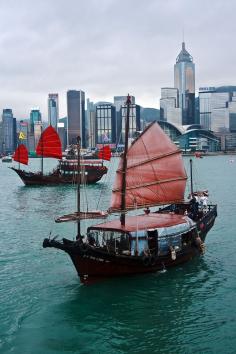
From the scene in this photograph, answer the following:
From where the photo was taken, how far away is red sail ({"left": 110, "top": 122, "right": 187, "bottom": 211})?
26484 mm

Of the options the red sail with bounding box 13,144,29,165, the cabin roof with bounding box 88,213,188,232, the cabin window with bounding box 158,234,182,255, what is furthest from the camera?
the red sail with bounding box 13,144,29,165

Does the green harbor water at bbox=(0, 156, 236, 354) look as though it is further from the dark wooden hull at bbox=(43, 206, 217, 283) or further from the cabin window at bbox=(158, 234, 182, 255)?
the cabin window at bbox=(158, 234, 182, 255)

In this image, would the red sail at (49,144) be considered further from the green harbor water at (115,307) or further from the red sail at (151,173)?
the red sail at (151,173)

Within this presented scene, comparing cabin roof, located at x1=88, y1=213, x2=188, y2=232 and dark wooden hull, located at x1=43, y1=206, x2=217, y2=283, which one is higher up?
cabin roof, located at x1=88, y1=213, x2=188, y2=232

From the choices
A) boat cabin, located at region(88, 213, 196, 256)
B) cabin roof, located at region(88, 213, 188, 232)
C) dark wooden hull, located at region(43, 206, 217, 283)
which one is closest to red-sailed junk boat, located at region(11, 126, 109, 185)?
cabin roof, located at region(88, 213, 188, 232)

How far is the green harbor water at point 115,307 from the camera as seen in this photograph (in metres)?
16.3

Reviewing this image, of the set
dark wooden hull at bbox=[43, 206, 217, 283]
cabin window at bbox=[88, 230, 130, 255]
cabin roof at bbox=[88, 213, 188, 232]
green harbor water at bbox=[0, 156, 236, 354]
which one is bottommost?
green harbor water at bbox=[0, 156, 236, 354]

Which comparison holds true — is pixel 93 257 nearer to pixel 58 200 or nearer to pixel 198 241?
pixel 198 241

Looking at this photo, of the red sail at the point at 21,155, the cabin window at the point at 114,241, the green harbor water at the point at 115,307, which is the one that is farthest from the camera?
the red sail at the point at 21,155

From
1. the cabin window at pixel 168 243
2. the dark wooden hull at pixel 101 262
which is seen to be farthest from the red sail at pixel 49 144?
the dark wooden hull at pixel 101 262

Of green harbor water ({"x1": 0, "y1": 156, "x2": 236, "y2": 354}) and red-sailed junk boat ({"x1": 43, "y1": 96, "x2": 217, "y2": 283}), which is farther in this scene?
red-sailed junk boat ({"x1": 43, "y1": 96, "x2": 217, "y2": 283})

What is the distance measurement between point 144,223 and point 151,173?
13.4 ft

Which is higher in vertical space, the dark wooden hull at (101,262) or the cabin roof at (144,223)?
the cabin roof at (144,223)

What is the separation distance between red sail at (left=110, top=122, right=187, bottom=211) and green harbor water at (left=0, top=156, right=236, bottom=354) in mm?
4388
